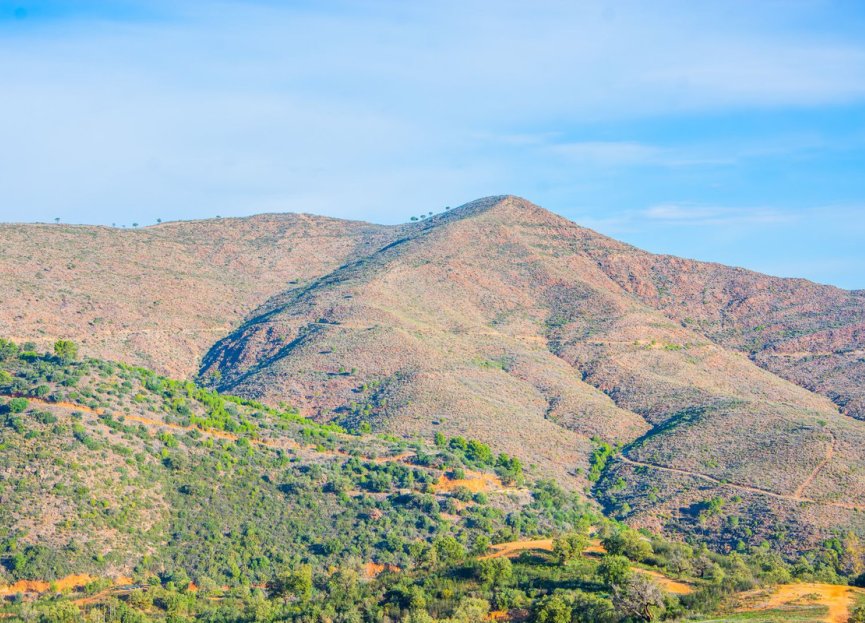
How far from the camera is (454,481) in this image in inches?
2571

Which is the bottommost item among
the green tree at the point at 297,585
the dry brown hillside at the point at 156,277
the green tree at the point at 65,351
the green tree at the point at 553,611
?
the green tree at the point at 297,585

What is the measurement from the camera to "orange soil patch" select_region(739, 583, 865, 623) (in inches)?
1524

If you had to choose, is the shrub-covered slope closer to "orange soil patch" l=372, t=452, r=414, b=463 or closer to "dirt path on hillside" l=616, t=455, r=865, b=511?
"orange soil patch" l=372, t=452, r=414, b=463

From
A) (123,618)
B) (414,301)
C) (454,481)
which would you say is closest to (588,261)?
(414,301)

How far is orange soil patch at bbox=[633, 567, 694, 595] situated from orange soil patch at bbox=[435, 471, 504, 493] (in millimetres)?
19141

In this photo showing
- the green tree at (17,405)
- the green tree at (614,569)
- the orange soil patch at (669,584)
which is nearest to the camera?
the green tree at (614,569)

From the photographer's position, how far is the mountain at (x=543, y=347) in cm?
7119

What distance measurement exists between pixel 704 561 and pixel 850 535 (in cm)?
1586

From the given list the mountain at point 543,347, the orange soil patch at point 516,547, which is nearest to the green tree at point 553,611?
the orange soil patch at point 516,547

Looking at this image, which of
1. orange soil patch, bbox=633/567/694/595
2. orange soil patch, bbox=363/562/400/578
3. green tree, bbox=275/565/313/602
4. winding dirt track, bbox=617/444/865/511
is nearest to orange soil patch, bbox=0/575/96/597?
green tree, bbox=275/565/313/602

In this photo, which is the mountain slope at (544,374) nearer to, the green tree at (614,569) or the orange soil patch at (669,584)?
the orange soil patch at (669,584)

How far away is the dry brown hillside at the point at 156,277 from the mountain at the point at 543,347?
0.42 m

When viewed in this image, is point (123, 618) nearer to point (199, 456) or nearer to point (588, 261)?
point (199, 456)

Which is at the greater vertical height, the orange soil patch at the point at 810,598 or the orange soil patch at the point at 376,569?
the orange soil patch at the point at 810,598
